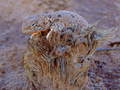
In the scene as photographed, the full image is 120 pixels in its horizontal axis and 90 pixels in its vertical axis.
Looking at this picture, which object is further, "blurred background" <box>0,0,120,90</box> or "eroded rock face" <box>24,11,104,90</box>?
"blurred background" <box>0,0,120,90</box>

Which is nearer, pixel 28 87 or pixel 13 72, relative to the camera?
pixel 28 87

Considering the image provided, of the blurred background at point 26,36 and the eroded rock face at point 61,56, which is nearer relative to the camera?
the eroded rock face at point 61,56

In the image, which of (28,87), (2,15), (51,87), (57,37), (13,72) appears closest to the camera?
(57,37)

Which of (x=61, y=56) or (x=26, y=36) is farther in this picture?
(x=26, y=36)

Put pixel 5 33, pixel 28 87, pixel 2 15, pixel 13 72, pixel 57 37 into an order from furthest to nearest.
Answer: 1. pixel 2 15
2. pixel 5 33
3. pixel 13 72
4. pixel 28 87
5. pixel 57 37

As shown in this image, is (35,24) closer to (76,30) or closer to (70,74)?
(76,30)

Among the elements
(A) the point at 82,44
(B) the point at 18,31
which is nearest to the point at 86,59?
(A) the point at 82,44

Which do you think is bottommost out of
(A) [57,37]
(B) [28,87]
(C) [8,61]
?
(B) [28,87]

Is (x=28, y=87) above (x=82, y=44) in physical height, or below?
below
